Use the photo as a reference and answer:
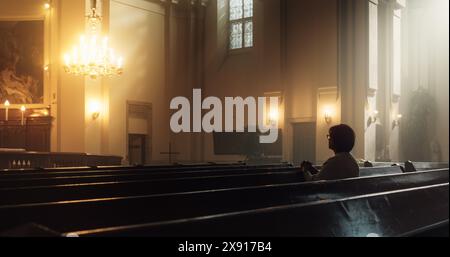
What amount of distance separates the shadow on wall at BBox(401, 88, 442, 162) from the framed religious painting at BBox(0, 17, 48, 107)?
1151cm

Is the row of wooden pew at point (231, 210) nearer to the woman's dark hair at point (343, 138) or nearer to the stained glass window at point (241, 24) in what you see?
the woman's dark hair at point (343, 138)

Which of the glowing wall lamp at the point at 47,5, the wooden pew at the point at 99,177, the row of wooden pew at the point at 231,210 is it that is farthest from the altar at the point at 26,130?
the row of wooden pew at the point at 231,210

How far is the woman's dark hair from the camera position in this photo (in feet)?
14.6

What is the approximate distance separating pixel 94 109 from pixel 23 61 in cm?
269

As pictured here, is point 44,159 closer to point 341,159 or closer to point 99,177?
point 99,177

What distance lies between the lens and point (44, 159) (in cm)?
1029

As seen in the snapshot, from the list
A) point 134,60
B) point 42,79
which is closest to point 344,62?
point 134,60

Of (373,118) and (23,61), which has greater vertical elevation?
(23,61)

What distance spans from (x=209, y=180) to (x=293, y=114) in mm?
11941

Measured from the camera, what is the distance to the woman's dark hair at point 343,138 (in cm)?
446

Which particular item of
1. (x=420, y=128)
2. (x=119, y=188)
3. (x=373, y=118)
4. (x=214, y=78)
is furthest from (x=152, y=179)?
(x=420, y=128)

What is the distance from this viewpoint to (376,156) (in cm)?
1573

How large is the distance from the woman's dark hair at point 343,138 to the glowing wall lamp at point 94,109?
38.7ft
